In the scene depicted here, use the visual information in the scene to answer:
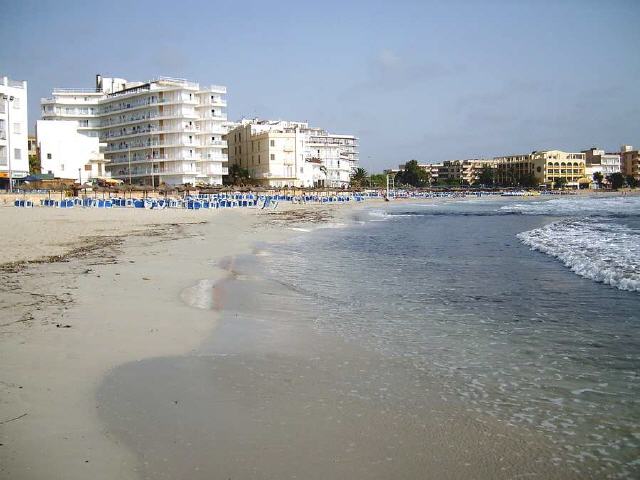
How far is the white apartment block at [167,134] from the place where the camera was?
→ 224ft

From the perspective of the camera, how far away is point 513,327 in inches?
261

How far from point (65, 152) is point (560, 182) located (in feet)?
394

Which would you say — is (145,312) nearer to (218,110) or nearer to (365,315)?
(365,315)

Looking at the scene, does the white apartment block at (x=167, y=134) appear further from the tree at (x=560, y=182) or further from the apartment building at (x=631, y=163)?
the apartment building at (x=631, y=163)

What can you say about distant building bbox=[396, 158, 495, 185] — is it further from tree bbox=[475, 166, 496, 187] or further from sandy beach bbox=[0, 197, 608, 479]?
sandy beach bbox=[0, 197, 608, 479]

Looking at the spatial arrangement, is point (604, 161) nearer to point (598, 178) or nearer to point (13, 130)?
point (598, 178)

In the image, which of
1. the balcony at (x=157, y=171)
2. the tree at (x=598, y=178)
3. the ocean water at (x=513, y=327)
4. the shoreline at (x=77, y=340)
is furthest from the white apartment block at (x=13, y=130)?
the tree at (x=598, y=178)

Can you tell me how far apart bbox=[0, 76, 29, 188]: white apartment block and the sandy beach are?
1997 inches

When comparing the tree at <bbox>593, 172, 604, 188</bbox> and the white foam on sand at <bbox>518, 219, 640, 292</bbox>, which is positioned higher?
the tree at <bbox>593, 172, 604, 188</bbox>

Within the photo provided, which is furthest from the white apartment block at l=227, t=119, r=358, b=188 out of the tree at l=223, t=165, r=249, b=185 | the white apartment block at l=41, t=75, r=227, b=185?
the white apartment block at l=41, t=75, r=227, b=185

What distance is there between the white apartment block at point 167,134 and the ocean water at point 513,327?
190ft

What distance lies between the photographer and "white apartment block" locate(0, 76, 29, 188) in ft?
166

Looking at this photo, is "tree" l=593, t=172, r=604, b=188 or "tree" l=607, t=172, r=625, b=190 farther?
"tree" l=593, t=172, r=604, b=188

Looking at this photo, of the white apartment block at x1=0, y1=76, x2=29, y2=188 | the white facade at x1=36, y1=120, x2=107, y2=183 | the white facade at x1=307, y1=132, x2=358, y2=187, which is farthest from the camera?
the white facade at x1=307, y1=132, x2=358, y2=187
